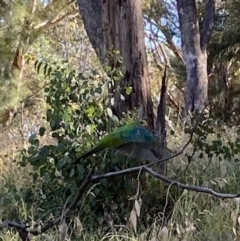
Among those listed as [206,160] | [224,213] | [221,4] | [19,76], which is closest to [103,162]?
[224,213]

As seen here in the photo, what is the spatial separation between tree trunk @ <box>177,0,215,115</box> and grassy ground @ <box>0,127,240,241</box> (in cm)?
299

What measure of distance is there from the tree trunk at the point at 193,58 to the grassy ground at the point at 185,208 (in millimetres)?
2993

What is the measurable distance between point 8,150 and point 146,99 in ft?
7.42

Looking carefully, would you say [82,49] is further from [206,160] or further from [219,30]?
[206,160]

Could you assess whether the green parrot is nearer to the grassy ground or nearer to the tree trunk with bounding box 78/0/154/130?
the grassy ground

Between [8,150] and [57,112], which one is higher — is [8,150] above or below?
below

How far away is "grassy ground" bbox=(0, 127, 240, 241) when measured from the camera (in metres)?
2.83

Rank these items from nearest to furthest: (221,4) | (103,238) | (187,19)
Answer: (103,238)
(187,19)
(221,4)

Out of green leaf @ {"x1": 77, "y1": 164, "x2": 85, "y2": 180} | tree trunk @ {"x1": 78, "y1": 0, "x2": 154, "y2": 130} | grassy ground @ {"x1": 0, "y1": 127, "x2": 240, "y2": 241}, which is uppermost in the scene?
tree trunk @ {"x1": 78, "y1": 0, "x2": 154, "y2": 130}

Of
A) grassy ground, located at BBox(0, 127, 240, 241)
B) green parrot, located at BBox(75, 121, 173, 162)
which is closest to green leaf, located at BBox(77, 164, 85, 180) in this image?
grassy ground, located at BBox(0, 127, 240, 241)

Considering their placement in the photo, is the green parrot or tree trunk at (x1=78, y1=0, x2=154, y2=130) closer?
the green parrot

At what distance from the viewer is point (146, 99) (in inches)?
149

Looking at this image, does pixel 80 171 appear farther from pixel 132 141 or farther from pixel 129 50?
pixel 129 50

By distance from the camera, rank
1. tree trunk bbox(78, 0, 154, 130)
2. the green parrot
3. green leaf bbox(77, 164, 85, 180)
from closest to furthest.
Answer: the green parrot, green leaf bbox(77, 164, 85, 180), tree trunk bbox(78, 0, 154, 130)
